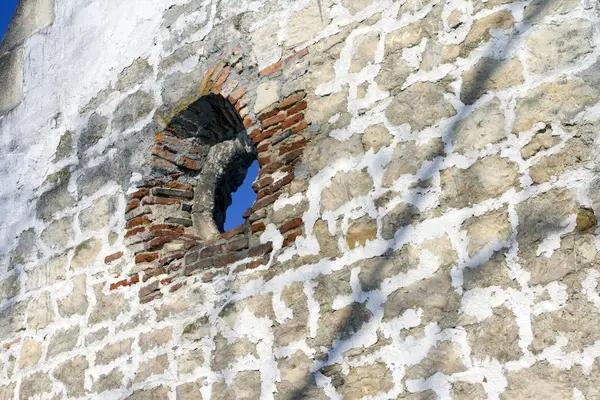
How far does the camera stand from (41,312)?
4320mm

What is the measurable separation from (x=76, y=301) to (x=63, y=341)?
22cm

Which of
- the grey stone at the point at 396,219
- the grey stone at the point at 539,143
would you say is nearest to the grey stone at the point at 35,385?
the grey stone at the point at 396,219

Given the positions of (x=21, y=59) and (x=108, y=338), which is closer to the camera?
(x=108, y=338)

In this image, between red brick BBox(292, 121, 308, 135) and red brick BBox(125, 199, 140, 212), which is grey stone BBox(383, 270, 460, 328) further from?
red brick BBox(125, 199, 140, 212)

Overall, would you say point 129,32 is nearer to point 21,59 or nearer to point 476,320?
point 21,59

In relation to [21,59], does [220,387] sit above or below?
below

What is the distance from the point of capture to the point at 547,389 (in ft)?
8.30

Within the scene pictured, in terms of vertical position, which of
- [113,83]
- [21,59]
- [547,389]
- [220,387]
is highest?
[21,59]

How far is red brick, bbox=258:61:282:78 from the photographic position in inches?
148

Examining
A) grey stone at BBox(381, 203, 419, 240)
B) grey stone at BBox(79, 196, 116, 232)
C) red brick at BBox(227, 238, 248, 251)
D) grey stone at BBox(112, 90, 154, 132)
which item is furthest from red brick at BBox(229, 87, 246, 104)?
grey stone at BBox(381, 203, 419, 240)

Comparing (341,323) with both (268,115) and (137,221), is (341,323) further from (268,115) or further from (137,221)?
(137,221)

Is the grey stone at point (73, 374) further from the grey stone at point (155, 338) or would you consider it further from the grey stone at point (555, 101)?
A: the grey stone at point (555, 101)

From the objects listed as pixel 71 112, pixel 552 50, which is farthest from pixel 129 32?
pixel 552 50

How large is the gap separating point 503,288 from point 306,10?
1775 mm
